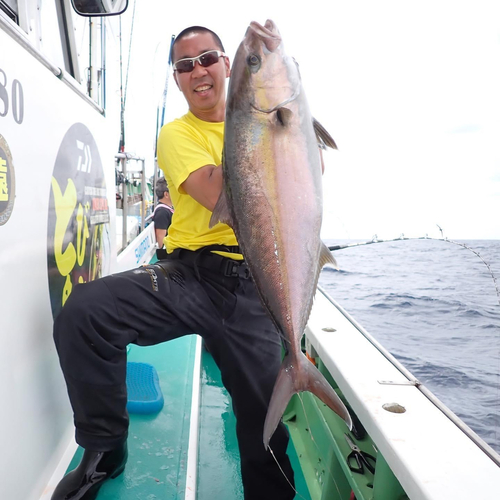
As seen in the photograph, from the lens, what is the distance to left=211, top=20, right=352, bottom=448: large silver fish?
1.37 metres

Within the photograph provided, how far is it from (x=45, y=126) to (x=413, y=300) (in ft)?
28.4

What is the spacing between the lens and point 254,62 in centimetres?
139

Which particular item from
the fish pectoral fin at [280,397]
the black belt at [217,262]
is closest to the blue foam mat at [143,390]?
the black belt at [217,262]

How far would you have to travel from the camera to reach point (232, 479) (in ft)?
7.06

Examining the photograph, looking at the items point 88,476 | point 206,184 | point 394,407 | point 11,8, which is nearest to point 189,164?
point 206,184

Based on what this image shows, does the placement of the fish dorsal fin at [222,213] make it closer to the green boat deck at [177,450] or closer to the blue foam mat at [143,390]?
the green boat deck at [177,450]

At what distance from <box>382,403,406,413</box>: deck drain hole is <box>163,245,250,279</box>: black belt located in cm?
77

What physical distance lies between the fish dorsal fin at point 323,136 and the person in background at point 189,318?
39cm

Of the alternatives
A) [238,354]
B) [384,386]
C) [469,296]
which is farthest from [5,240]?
[469,296]

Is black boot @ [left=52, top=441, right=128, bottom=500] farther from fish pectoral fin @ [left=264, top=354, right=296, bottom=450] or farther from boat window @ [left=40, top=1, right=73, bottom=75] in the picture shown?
boat window @ [left=40, top=1, right=73, bottom=75]

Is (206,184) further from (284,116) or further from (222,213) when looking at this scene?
(284,116)

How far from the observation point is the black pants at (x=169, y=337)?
1.62 metres

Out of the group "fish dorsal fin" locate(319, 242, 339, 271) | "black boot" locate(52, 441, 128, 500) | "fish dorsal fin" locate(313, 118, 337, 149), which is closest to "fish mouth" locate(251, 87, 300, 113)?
"fish dorsal fin" locate(313, 118, 337, 149)

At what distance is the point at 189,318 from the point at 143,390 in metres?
0.99
